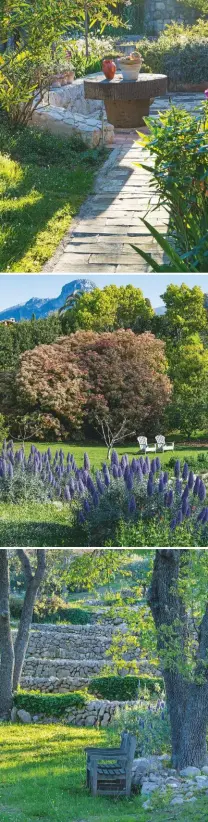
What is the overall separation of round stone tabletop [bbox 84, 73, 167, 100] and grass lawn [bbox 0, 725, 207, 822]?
24.7ft

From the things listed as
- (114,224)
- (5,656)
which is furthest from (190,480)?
(5,656)

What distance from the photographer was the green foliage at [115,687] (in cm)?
1327

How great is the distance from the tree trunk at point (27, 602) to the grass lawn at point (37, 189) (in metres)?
3.43

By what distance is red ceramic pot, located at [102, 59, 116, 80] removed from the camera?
1370cm

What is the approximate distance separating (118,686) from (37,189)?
19.7 feet

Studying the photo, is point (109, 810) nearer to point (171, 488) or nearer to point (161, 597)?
point (161, 597)

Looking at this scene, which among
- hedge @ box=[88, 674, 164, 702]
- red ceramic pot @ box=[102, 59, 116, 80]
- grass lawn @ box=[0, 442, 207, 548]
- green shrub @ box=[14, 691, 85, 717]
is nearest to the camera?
grass lawn @ box=[0, 442, 207, 548]

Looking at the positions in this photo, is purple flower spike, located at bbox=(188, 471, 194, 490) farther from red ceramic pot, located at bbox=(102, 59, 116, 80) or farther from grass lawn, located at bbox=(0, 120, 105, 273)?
red ceramic pot, located at bbox=(102, 59, 116, 80)

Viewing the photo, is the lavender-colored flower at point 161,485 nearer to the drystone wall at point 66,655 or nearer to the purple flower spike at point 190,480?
the purple flower spike at point 190,480

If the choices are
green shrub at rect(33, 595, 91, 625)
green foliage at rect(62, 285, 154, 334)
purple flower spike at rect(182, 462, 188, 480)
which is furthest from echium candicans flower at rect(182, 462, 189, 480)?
green shrub at rect(33, 595, 91, 625)

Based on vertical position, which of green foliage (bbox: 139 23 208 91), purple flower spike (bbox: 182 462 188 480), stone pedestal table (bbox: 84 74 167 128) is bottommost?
purple flower spike (bbox: 182 462 188 480)

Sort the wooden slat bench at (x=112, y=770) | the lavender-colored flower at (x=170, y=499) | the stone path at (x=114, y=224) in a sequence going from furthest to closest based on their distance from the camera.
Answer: the wooden slat bench at (x=112, y=770) < the stone path at (x=114, y=224) < the lavender-colored flower at (x=170, y=499)

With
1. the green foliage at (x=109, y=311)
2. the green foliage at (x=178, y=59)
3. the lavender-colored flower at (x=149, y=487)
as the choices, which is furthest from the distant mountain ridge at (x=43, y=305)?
A: the green foliage at (x=178, y=59)

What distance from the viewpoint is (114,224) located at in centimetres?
1038
